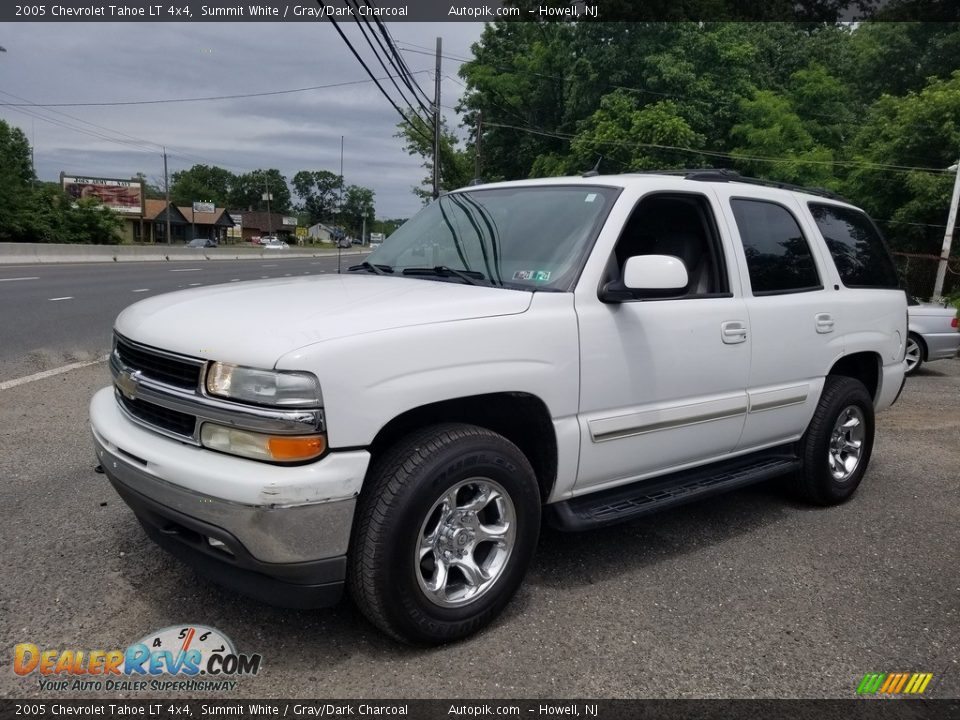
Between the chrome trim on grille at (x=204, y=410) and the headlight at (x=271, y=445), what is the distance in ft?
0.08

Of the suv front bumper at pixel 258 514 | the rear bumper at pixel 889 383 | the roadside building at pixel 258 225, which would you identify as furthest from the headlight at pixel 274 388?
the roadside building at pixel 258 225

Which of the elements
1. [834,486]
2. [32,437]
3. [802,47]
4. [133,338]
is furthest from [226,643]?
[802,47]

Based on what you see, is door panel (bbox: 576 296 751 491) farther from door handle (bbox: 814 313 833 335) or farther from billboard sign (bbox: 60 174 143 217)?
billboard sign (bbox: 60 174 143 217)

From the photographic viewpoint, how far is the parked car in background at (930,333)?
33.1 feet

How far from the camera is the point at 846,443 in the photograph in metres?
4.75

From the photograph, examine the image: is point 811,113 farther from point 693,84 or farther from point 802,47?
point 693,84

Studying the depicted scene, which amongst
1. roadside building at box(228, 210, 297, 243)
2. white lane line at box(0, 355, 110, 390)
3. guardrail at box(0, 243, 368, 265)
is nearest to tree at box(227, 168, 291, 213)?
Result: roadside building at box(228, 210, 297, 243)

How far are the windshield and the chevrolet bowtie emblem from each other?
1.38 meters

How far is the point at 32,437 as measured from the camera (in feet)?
17.1

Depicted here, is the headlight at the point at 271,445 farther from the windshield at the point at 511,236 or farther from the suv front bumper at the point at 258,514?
the windshield at the point at 511,236

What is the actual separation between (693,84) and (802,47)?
9812 millimetres

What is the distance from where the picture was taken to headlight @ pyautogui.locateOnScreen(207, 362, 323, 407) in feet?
7.92

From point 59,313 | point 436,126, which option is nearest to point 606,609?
point 59,313

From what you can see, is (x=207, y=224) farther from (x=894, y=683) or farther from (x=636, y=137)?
(x=894, y=683)
